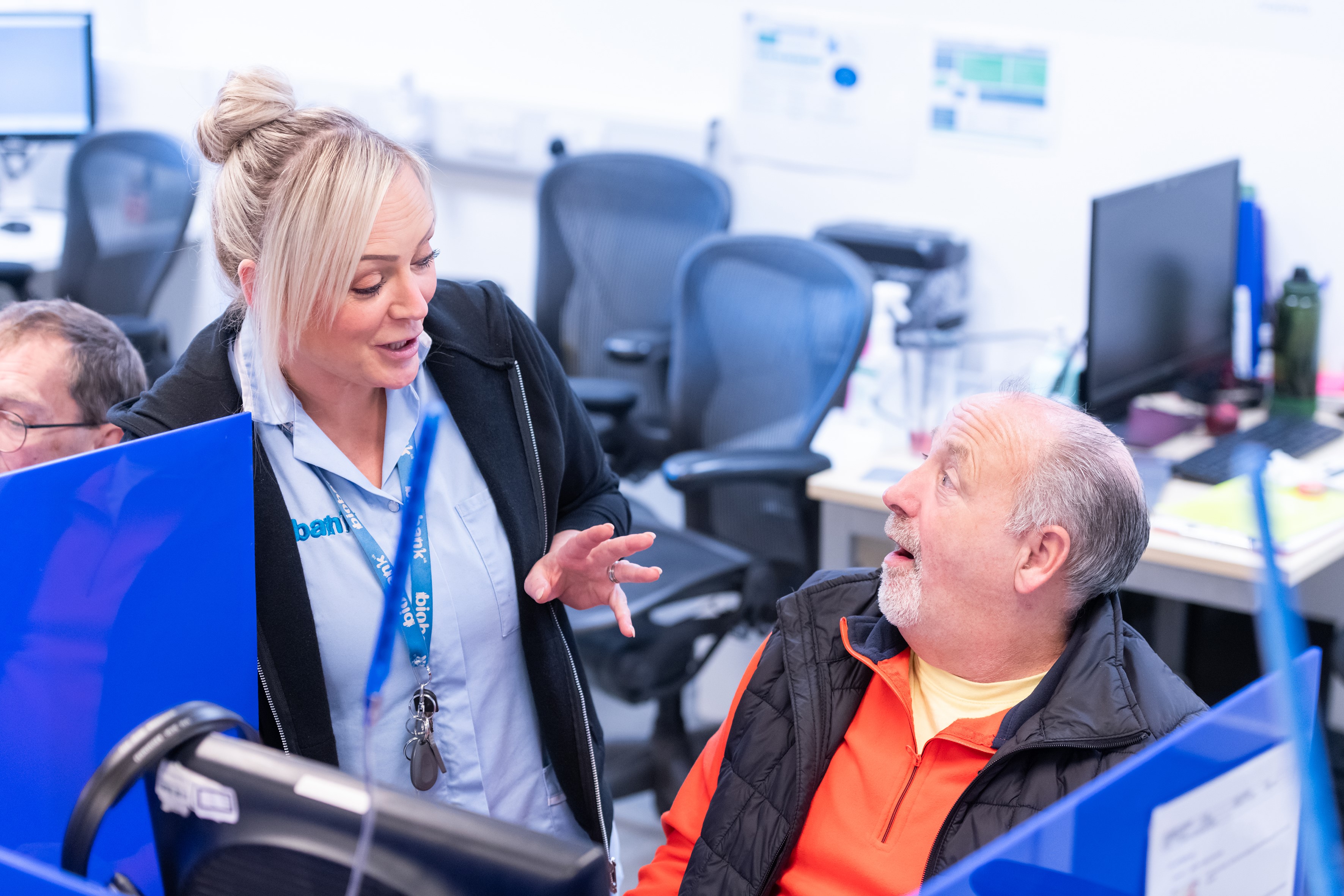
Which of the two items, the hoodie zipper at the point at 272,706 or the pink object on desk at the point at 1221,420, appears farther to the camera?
the pink object on desk at the point at 1221,420

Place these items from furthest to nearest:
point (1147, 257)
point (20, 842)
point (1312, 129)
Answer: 1. point (1312, 129)
2. point (1147, 257)
3. point (20, 842)

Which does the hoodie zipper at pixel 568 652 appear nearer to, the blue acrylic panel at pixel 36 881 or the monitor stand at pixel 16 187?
the blue acrylic panel at pixel 36 881

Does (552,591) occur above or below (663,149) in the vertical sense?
below

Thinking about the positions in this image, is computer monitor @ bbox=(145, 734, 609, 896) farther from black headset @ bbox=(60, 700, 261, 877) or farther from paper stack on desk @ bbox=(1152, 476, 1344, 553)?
paper stack on desk @ bbox=(1152, 476, 1344, 553)

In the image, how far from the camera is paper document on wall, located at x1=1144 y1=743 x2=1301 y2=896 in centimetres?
74

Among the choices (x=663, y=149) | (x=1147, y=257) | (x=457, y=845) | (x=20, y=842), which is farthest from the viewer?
(x=663, y=149)

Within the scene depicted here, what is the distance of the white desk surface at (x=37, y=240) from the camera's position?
4172 millimetres

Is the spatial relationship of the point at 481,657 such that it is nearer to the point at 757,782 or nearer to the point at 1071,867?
the point at 757,782

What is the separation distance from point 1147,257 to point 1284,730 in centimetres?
198

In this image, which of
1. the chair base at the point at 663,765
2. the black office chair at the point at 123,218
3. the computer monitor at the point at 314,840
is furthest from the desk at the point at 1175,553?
the black office chair at the point at 123,218

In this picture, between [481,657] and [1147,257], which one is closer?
[481,657]

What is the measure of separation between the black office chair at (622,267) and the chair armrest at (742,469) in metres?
0.62

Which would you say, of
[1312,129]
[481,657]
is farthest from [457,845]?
[1312,129]

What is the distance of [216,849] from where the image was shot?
0.76 meters
